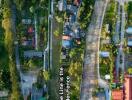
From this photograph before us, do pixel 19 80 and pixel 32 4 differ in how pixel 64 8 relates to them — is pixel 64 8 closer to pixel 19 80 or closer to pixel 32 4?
pixel 32 4

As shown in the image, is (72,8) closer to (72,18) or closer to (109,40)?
(72,18)

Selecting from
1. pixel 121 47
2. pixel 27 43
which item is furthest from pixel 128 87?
pixel 27 43

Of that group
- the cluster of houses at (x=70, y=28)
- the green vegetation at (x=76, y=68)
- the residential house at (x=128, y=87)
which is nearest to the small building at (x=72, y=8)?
the cluster of houses at (x=70, y=28)

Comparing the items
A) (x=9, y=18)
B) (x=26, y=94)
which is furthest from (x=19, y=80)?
(x=9, y=18)

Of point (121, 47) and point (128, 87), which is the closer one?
point (128, 87)

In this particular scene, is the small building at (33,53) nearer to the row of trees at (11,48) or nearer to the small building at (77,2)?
the row of trees at (11,48)

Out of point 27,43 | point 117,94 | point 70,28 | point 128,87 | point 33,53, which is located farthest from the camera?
point 27,43

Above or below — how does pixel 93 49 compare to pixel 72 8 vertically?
below
